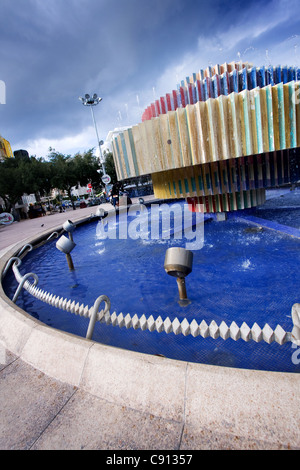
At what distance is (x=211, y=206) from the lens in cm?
696

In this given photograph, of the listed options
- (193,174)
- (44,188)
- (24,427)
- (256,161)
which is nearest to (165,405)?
(24,427)

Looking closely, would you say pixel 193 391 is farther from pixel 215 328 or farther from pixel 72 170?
pixel 72 170

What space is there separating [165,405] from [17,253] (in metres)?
7.43

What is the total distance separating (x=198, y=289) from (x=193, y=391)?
2.30 metres

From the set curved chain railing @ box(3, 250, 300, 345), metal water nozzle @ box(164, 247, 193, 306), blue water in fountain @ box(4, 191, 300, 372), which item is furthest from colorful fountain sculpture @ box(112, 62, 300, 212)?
curved chain railing @ box(3, 250, 300, 345)

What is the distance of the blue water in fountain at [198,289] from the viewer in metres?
2.53

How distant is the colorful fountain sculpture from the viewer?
4.28m

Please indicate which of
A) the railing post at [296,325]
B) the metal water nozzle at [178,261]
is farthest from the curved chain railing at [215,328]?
the metal water nozzle at [178,261]

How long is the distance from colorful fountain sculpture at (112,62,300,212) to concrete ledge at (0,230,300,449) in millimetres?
3868

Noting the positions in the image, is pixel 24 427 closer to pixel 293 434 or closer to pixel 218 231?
pixel 293 434

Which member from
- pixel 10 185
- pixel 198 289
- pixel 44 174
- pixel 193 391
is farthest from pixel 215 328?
pixel 44 174

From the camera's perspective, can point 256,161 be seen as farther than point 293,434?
Yes

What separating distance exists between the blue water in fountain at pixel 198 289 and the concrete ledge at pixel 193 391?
735 mm

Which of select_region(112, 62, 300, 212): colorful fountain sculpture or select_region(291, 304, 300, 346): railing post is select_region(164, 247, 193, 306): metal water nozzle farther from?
select_region(112, 62, 300, 212): colorful fountain sculpture
